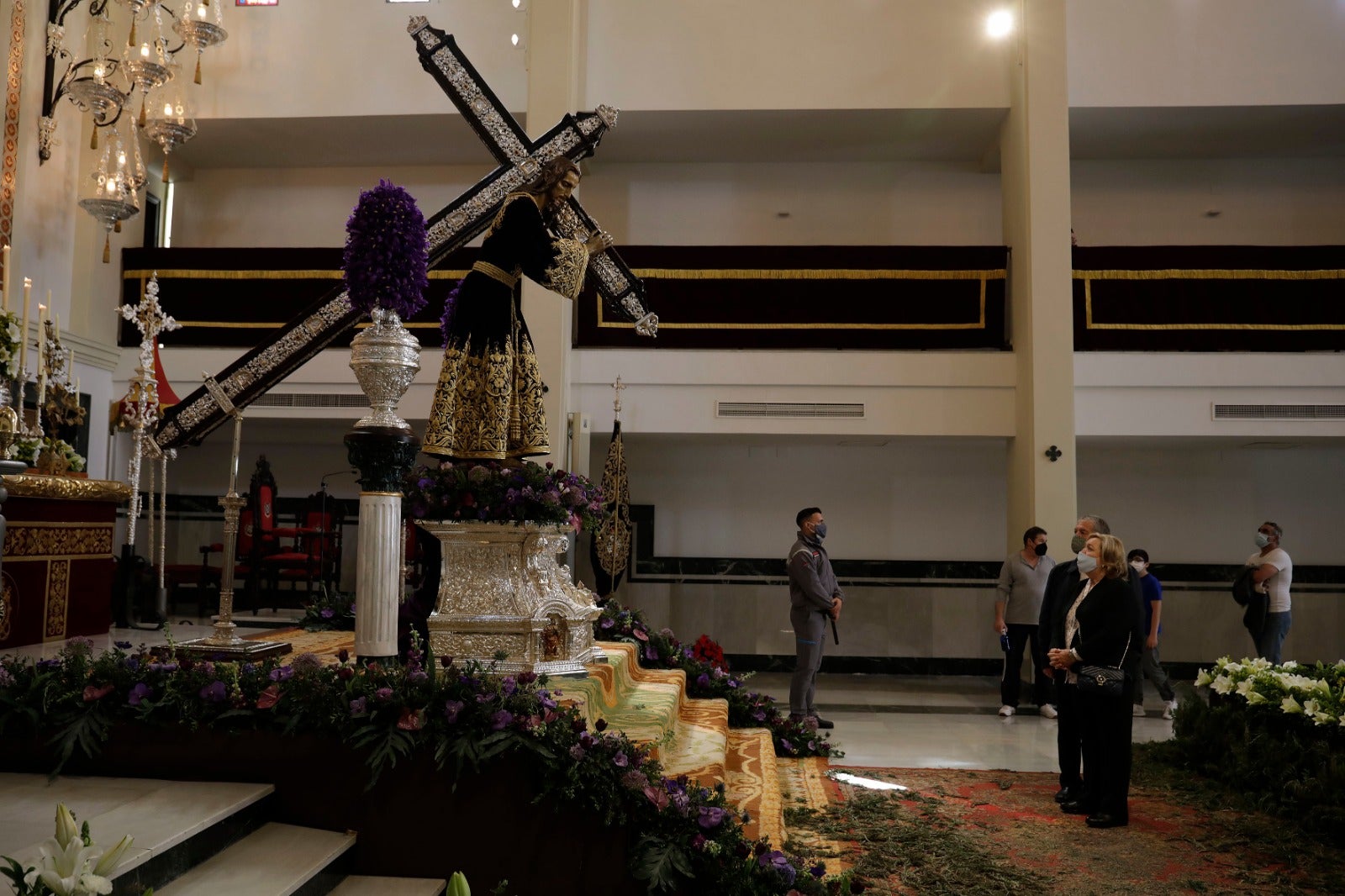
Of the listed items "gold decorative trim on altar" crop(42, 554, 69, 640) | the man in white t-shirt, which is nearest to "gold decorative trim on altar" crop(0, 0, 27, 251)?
"gold decorative trim on altar" crop(42, 554, 69, 640)

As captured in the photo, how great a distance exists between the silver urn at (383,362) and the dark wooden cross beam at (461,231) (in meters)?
1.41

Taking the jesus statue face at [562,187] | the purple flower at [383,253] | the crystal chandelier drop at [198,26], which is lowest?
the purple flower at [383,253]

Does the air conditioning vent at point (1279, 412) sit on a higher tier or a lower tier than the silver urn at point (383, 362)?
higher

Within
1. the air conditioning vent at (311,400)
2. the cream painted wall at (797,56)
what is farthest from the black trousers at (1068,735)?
the air conditioning vent at (311,400)

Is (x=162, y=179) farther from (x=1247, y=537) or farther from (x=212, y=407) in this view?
(x=1247, y=537)

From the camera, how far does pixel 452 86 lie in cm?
651

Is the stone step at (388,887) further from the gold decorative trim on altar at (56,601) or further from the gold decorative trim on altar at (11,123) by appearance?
the gold decorative trim on altar at (11,123)

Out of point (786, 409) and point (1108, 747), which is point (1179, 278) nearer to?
point (786, 409)

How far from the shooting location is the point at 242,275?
1053cm

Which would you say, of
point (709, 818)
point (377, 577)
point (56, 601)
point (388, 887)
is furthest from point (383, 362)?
point (56, 601)

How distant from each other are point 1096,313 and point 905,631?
4.11m

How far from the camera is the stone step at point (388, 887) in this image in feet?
10.8

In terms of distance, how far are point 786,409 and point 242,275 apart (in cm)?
561

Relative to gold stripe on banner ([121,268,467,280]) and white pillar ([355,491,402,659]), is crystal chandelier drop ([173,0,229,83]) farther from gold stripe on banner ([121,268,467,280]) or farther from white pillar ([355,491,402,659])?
white pillar ([355,491,402,659])
